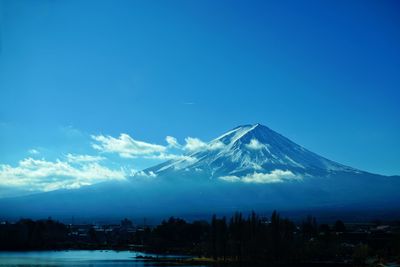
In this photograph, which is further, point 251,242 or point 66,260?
point 251,242

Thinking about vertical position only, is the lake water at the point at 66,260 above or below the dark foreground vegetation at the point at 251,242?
below

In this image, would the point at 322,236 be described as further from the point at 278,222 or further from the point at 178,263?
the point at 178,263

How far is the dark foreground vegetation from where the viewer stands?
7088cm

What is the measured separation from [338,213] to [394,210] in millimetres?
15990

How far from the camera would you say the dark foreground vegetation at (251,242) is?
70.9 m

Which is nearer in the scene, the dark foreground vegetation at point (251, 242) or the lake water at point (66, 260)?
the lake water at point (66, 260)

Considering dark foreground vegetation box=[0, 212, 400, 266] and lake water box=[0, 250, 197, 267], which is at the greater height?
dark foreground vegetation box=[0, 212, 400, 266]

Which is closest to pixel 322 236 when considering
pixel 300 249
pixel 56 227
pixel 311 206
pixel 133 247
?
pixel 300 249

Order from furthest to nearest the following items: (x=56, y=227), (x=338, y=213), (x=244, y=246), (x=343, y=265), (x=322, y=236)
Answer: (x=338, y=213) → (x=56, y=227) → (x=322, y=236) → (x=244, y=246) → (x=343, y=265)

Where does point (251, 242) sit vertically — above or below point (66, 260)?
Answer: above

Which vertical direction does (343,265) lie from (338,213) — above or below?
below

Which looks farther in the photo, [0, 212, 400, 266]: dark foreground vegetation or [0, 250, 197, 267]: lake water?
[0, 212, 400, 266]: dark foreground vegetation

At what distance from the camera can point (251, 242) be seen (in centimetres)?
7175

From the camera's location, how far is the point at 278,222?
72188mm
